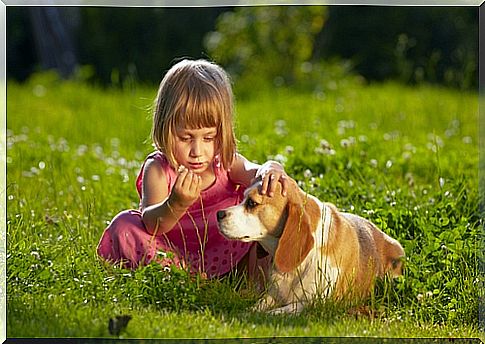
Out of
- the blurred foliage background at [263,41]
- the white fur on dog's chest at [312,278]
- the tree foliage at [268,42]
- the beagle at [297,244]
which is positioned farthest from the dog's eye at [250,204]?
the tree foliage at [268,42]

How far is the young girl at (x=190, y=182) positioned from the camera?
2.98m

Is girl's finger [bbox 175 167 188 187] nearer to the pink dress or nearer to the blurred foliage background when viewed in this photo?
the pink dress

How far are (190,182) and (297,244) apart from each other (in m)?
0.38

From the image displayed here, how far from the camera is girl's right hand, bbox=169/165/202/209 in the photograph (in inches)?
114

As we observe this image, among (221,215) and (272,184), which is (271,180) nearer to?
(272,184)

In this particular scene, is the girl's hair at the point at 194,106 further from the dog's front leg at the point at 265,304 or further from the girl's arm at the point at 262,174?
the dog's front leg at the point at 265,304

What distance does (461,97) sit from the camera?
6715 mm

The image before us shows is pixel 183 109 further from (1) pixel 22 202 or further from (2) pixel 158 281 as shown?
(1) pixel 22 202

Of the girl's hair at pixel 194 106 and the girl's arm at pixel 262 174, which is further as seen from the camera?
the girl's hair at pixel 194 106

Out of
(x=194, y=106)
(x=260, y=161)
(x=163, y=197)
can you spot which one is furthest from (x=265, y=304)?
(x=260, y=161)

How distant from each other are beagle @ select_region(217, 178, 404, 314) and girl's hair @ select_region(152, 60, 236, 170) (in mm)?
255

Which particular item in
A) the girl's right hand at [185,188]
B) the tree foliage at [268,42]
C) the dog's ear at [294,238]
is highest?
the tree foliage at [268,42]

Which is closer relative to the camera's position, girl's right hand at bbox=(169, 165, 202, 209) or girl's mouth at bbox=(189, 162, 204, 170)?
girl's right hand at bbox=(169, 165, 202, 209)

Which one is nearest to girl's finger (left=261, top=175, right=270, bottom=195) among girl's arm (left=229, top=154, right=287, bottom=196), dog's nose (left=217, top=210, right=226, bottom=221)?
girl's arm (left=229, top=154, right=287, bottom=196)
